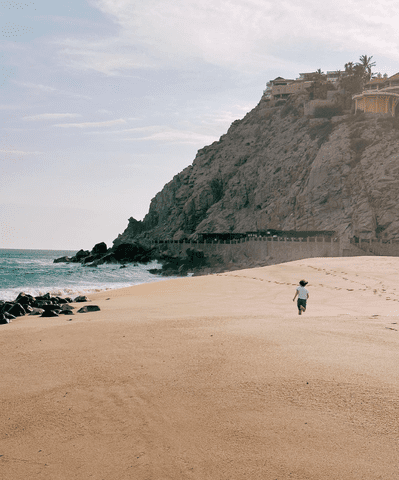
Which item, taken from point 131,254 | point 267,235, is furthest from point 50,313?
point 131,254

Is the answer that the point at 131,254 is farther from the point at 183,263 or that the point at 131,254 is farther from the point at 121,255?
the point at 183,263

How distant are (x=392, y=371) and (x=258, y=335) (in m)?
2.41

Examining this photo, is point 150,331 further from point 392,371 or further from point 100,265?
point 100,265

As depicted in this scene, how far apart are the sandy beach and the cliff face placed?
72.5m

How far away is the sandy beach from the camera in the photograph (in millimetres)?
3334

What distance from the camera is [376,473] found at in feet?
10.2

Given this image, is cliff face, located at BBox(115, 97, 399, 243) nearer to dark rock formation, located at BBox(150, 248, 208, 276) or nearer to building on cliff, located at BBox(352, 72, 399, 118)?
building on cliff, located at BBox(352, 72, 399, 118)

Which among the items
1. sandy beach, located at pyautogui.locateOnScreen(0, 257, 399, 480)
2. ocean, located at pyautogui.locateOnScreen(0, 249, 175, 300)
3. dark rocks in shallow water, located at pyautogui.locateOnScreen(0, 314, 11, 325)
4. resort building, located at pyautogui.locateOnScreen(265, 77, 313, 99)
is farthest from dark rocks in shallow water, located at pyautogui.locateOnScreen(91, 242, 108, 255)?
sandy beach, located at pyautogui.locateOnScreen(0, 257, 399, 480)

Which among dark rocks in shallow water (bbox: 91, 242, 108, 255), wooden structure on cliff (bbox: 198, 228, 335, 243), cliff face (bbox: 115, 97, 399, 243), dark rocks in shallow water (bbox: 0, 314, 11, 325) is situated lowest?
dark rocks in shallow water (bbox: 0, 314, 11, 325)

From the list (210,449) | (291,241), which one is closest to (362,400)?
(210,449)

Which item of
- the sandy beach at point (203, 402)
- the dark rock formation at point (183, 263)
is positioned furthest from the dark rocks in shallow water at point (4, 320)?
the dark rock formation at point (183, 263)

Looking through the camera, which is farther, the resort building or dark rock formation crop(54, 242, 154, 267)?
the resort building

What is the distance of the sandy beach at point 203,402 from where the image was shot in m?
3.33

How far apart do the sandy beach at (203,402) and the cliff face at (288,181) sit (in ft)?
238
